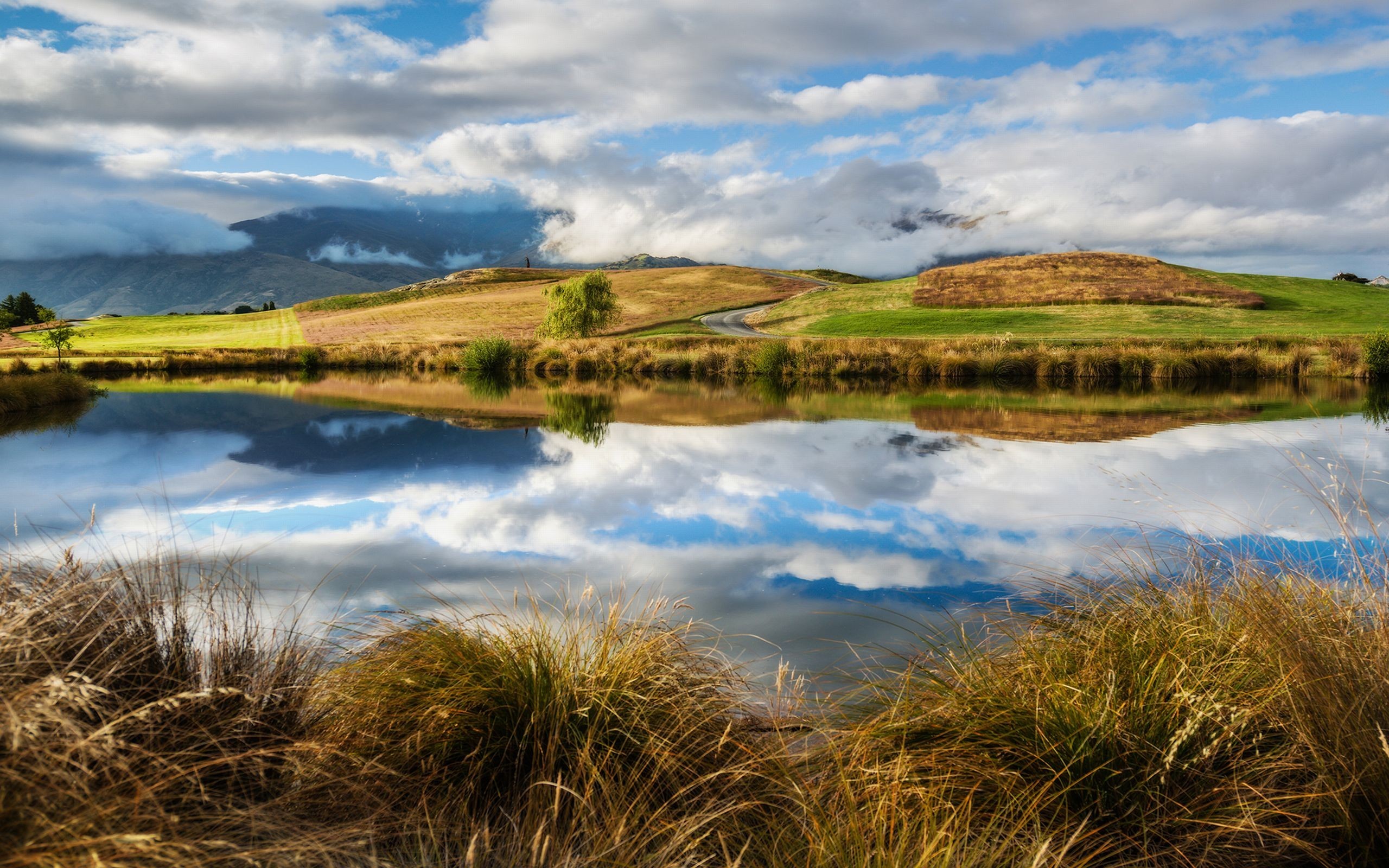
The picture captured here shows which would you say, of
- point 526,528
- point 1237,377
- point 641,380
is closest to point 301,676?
point 526,528

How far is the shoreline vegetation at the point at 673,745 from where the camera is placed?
2.71 m

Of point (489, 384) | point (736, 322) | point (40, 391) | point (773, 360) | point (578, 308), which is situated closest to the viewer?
point (40, 391)

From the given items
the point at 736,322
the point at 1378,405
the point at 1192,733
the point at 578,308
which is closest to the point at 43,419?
the point at 1192,733

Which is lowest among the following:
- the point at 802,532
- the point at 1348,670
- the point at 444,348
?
the point at 802,532

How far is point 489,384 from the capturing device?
34562 millimetres

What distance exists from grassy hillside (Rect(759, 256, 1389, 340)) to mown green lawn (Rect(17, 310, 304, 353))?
3530 centimetres

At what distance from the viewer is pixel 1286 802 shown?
122 inches

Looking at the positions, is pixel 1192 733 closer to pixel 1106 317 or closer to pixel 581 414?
pixel 581 414

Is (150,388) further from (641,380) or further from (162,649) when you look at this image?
(162,649)

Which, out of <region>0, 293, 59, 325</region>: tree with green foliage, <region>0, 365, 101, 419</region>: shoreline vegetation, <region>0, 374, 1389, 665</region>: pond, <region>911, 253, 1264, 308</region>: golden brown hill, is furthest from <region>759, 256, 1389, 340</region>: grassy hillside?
<region>0, 293, 59, 325</region>: tree with green foliage

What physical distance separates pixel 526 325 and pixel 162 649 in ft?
190

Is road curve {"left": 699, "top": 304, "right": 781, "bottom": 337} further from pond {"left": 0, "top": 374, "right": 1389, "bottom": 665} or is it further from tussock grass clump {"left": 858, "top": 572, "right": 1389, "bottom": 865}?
tussock grass clump {"left": 858, "top": 572, "right": 1389, "bottom": 865}

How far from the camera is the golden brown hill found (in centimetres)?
5800

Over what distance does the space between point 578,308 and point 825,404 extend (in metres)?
31.4
